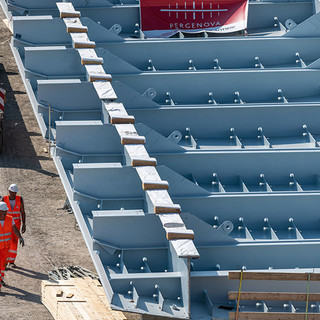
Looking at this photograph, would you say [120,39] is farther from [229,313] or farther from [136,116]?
[229,313]

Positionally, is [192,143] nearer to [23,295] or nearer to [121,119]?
[121,119]

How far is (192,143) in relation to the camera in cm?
1255

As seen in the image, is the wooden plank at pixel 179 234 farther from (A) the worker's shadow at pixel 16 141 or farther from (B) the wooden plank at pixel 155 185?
(A) the worker's shadow at pixel 16 141

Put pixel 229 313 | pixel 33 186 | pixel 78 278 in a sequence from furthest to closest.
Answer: pixel 33 186 < pixel 78 278 < pixel 229 313

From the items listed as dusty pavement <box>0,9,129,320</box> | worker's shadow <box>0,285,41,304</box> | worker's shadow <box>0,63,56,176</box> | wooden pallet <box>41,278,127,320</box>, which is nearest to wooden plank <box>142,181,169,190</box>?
wooden pallet <box>41,278,127,320</box>

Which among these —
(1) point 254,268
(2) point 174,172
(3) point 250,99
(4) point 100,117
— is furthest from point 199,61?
(1) point 254,268

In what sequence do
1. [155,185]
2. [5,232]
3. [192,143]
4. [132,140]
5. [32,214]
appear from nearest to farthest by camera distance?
[155,185], [132,140], [192,143], [5,232], [32,214]

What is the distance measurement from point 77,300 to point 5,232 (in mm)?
1861

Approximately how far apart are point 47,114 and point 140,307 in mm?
4150

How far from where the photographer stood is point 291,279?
948 cm

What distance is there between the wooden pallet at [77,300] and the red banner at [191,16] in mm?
4357

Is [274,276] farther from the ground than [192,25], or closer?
closer

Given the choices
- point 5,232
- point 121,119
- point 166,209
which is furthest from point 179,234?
point 5,232

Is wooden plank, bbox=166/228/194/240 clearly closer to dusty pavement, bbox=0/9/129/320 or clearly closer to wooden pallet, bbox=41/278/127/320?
wooden pallet, bbox=41/278/127/320
